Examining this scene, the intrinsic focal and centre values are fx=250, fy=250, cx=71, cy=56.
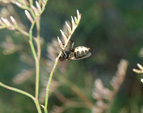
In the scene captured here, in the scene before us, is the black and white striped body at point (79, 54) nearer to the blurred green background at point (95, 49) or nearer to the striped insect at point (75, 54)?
the striped insect at point (75, 54)

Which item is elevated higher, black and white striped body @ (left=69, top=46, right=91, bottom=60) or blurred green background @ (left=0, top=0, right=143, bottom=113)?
black and white striped body @ (left=69, top=46, right=91, bottom=60)

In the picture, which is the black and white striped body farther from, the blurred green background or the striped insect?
the blurred green background

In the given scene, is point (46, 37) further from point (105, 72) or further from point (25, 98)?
point (25, 98)

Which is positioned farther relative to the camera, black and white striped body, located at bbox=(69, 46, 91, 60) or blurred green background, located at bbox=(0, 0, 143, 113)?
blurred green background, located at bbox=(0, 0, 143, 113)

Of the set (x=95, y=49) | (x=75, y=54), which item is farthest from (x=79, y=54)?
Answer: (x=95, y=49)

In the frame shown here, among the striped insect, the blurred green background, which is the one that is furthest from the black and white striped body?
the blurred green background

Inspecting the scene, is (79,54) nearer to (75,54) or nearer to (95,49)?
(75,54)

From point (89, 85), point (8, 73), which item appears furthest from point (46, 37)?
point (89, 85)

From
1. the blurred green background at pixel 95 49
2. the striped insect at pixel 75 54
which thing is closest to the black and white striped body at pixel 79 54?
the striped insect at pixel 75 54

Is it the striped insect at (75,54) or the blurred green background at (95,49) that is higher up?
the striped insect at (75,54)
